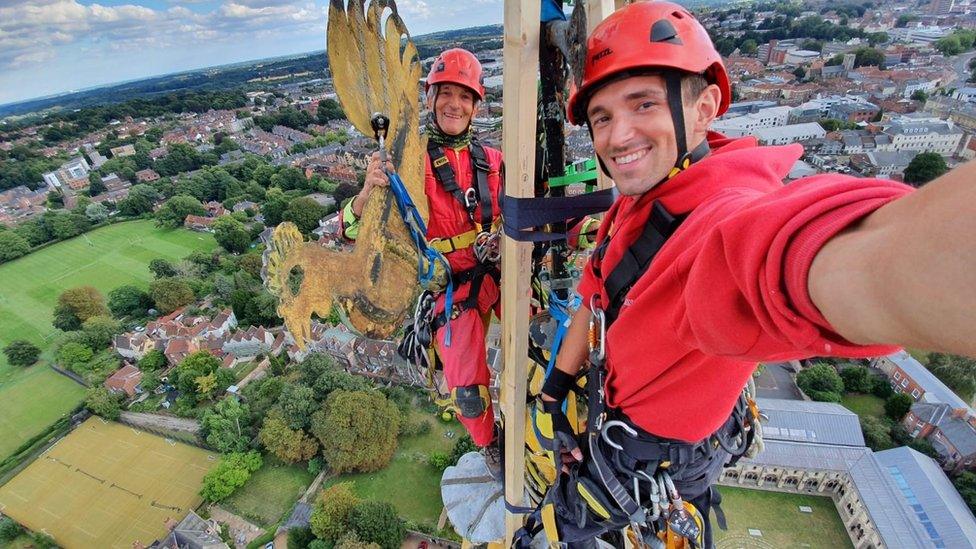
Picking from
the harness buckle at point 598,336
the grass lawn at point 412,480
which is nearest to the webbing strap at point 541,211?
the harness buckle at point 598,336

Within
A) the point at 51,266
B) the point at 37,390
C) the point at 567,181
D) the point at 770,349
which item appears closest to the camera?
the point at 770,349

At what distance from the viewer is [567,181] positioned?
7.39 feet

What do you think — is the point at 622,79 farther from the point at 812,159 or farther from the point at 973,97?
the point at 973,97

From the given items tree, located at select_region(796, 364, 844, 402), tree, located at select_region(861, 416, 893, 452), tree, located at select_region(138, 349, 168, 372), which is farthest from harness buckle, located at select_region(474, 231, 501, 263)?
tree, located at select_region(138, 349, 168, 372)

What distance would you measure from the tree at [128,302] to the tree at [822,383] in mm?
36118

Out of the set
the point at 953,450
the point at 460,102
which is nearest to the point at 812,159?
the point at 953,450

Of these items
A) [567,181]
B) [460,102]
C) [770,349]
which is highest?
[460,102]

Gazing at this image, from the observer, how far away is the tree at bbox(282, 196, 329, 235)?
115 feet

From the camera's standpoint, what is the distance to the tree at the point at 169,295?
91.2 feet

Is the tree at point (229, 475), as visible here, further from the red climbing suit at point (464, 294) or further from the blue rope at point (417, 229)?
the blue rope at point (417, 229)

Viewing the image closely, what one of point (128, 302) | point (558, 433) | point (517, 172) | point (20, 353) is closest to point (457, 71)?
Answer: point (517, 172)

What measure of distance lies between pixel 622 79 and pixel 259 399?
2072 centimetres

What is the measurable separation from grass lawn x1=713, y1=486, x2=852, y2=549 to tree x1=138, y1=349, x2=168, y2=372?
25502 mm

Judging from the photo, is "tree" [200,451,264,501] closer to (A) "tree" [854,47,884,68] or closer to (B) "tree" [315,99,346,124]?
(B) "tree" [315,99,346,124]
